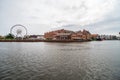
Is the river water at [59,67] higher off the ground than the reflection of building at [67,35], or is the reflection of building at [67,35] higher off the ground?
the reflection of building at [67,35]

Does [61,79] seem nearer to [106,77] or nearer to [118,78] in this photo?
[106,77]

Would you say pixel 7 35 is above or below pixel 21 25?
below

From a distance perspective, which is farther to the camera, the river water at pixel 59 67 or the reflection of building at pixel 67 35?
the reflection of building at pixel 67 35

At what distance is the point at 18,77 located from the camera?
1392 centimetres

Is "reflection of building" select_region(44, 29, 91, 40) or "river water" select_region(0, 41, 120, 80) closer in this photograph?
"river water" select_region(0, 41, 120, 80)

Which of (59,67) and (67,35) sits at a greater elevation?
(67,35)

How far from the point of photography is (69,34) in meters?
178

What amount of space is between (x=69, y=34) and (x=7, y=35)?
89.4 metres

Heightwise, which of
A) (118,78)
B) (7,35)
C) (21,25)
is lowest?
(118,78)

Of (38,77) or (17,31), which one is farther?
(17,31)

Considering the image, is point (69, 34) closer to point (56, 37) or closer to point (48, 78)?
point (56, 37)

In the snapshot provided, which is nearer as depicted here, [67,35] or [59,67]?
[59,67]

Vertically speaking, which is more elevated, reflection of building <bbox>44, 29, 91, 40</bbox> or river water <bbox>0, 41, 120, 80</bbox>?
reflection of building <bbox>44, 29, 91, 40</bbox>

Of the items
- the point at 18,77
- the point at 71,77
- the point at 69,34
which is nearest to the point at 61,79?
the point at 71,77
